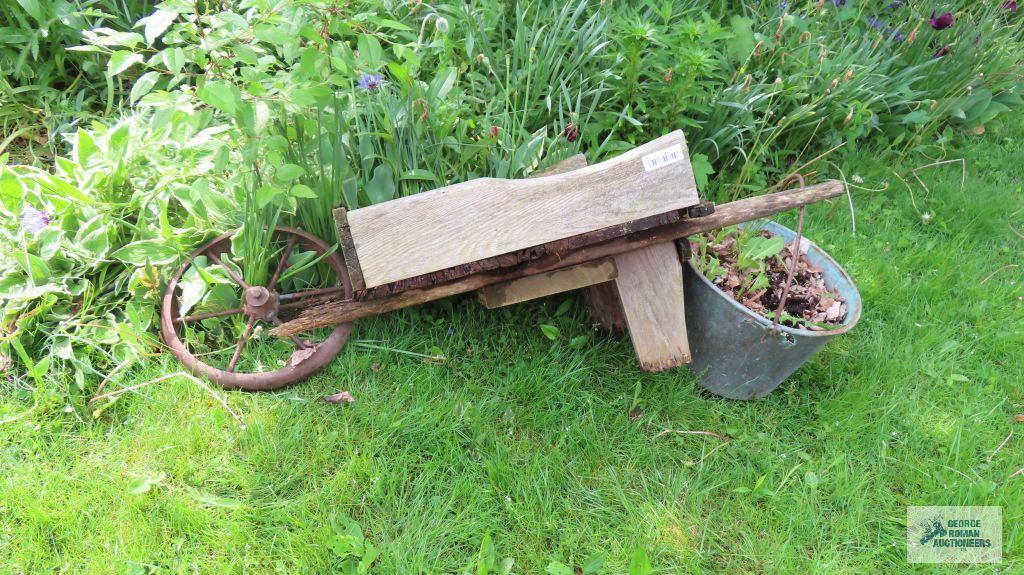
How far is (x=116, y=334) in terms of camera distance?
2.12 meters

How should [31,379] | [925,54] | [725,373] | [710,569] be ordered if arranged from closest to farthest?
[710,569] → [31,379] → [725,373] → [925,54]

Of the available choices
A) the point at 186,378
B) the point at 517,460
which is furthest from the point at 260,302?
the point at 517,460

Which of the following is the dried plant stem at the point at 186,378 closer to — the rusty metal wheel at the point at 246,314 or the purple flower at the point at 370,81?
the rusty metal wheel at the point at 246,314

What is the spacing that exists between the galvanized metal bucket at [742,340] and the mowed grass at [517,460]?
0.30ft

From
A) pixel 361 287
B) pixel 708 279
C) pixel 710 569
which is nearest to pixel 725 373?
pixel 708 279

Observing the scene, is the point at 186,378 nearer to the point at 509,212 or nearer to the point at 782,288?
the point at 509,212

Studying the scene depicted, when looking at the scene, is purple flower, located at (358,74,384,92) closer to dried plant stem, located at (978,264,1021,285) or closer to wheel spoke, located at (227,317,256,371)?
wheel spoke, located at (227,317,256,371)

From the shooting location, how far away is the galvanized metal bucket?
2064mm

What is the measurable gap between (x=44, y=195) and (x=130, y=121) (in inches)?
16.2

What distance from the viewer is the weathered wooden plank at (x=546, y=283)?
6.79ft

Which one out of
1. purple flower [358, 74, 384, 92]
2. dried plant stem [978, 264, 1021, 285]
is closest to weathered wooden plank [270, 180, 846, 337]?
purple flower [358, 74, 384, 92]

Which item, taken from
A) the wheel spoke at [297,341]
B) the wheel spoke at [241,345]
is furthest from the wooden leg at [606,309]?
the wheel spoke at [241,345]

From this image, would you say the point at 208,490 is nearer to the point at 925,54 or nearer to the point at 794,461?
the point at 794,461

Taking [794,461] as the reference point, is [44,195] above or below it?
above
